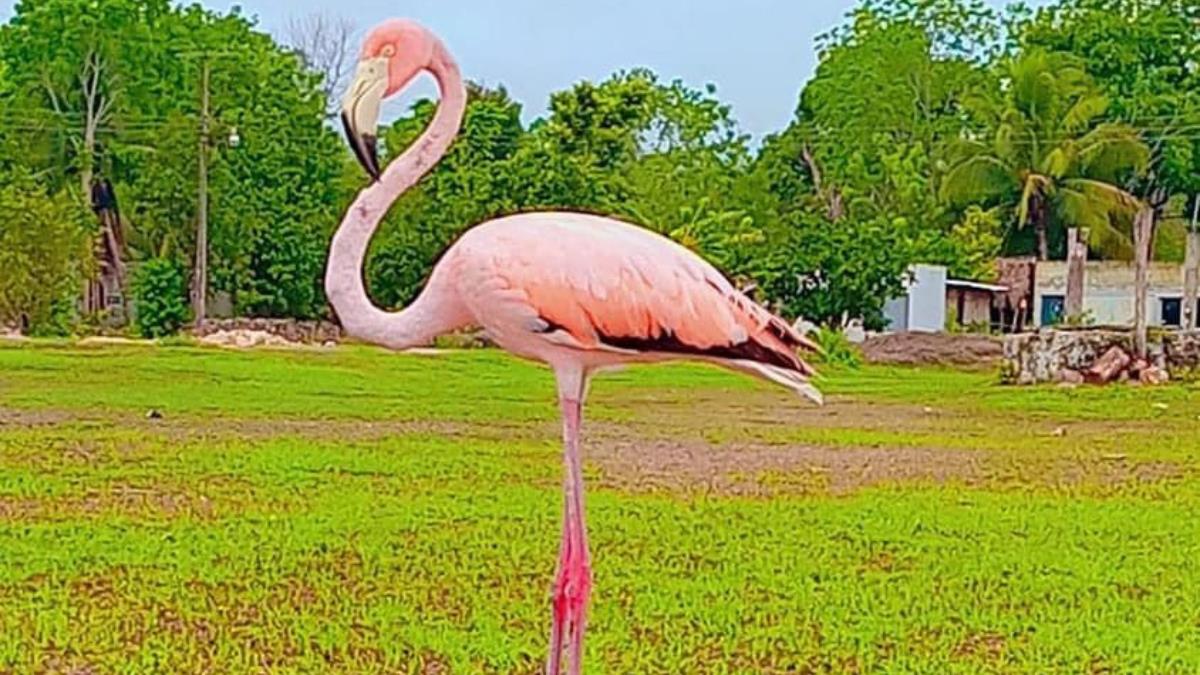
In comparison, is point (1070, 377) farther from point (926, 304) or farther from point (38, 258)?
point (38, 258)

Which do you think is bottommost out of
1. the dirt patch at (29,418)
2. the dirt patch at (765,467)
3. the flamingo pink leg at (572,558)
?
the dirt patch at (29,418)

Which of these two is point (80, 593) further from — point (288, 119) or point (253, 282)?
point (288, 119)

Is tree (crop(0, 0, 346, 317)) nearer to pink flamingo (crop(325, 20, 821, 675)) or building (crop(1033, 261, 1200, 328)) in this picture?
building (crop(1033, 261, 1200, 328))

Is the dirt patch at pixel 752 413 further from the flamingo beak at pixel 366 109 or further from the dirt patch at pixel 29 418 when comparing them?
the flamingo beak at pixel 366 109

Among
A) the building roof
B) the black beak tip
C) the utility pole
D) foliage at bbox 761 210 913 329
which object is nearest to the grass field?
the black beak tip

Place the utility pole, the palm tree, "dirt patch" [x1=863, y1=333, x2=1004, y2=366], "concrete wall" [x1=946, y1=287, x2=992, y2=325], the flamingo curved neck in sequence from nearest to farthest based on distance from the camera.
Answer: the flamingo curved neck → "dirt patch" [x1=863, y1=333, x2=1004, y2=366] → the utility pole → the palm tree → "concrete wall" [x1=946, y1=287, x2=992, y2=325]

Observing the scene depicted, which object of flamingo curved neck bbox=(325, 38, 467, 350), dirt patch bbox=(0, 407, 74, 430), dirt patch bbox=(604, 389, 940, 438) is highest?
flamingo curved neck bbox=(325, 38, 467, 350)

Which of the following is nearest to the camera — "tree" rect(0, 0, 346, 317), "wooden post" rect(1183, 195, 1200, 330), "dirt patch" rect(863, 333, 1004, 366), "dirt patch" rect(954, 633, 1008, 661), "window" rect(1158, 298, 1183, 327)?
"dirt patch" rect(954, 633, 1008, 661)

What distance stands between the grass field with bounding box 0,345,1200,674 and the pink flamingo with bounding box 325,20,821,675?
34.5 inches

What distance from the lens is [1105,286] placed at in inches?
1415

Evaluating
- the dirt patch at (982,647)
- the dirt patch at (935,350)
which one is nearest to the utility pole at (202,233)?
the dirt patch at (935,350)

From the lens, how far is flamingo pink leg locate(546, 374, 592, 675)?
14.4ft

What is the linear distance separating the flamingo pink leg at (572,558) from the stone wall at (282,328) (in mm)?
27610

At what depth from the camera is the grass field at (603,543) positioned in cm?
508
